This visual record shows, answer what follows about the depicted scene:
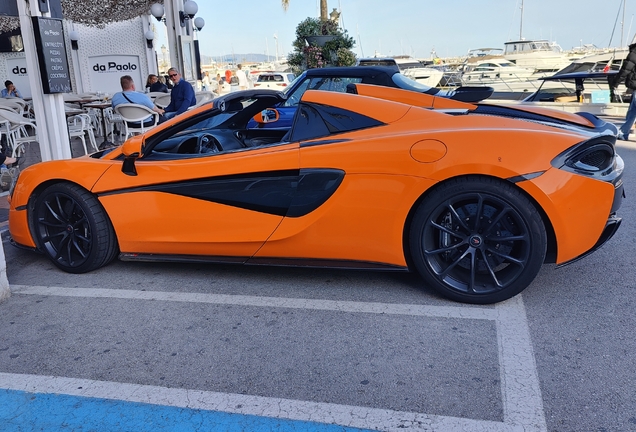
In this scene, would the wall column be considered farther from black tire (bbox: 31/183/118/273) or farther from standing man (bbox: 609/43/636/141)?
standing man (bbox: 609/43/636/141)

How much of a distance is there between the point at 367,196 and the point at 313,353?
989 millimetres

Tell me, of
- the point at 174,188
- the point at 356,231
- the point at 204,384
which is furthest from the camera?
the point at 174,188

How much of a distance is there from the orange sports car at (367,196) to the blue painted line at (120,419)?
1.35 m

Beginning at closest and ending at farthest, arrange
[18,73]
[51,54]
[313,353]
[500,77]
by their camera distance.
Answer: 1. [313,353]
2. [51,54]
3. [18,73]
4. [500,77]

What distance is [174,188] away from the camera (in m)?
3.68

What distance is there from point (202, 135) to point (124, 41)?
19.3 meters

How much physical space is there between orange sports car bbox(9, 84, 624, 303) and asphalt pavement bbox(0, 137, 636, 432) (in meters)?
0.26

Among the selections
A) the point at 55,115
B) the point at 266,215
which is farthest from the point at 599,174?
the point at 55,115

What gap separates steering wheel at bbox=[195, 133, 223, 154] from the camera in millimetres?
4277

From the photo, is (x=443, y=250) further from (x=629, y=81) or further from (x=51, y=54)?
(x=629, y=81)

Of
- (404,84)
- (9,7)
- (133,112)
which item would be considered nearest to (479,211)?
(404,84)

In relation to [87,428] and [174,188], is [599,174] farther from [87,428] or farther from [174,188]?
[87,428]

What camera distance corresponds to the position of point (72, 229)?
4031mm

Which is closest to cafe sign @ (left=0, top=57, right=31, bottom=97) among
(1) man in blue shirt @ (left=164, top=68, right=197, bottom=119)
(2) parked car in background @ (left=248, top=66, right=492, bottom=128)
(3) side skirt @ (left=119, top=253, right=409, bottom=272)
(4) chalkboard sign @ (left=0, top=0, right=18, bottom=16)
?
(1) man in blue shirt @ (left=164, top=68, right=197, bottom=119)
